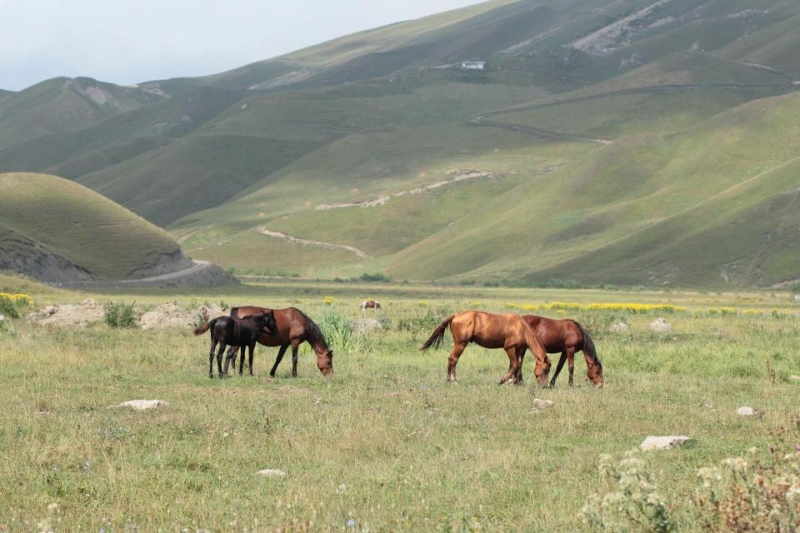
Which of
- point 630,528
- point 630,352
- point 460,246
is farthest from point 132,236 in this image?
point 630,528

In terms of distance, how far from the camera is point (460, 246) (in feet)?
523

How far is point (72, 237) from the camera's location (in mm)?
109562

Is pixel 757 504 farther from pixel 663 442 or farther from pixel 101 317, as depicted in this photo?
pixel 101 317

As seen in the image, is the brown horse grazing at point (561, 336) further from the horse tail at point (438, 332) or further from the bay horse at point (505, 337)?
the horse tail at point (438, 332)

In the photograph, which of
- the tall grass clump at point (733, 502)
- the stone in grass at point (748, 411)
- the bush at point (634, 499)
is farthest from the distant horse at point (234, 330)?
the tall grass clump at point (733, 502)

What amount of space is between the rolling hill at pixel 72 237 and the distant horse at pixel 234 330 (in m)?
77.0

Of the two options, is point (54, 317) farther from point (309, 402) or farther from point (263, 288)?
point (263, 288)

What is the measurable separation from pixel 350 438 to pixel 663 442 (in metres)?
4.24

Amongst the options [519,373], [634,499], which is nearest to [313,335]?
[519,373]

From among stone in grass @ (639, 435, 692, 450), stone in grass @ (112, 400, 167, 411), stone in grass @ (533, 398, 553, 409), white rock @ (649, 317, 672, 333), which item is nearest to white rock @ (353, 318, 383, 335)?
white rock @ (649, 317, 672, 333)

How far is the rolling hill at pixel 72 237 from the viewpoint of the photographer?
97.8 meters

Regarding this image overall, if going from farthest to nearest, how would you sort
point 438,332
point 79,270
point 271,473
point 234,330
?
point 79,270
point 438,332
point 234,330
point 271,473

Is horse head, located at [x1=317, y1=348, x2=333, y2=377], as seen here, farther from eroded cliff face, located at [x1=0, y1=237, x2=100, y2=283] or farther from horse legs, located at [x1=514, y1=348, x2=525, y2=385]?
eroded cliff face, located at [x1=0, y1=237, x2=100, y2=283]

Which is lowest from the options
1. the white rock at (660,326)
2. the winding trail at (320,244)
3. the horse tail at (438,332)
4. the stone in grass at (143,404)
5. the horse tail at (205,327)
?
the winding trail at (320,244)
